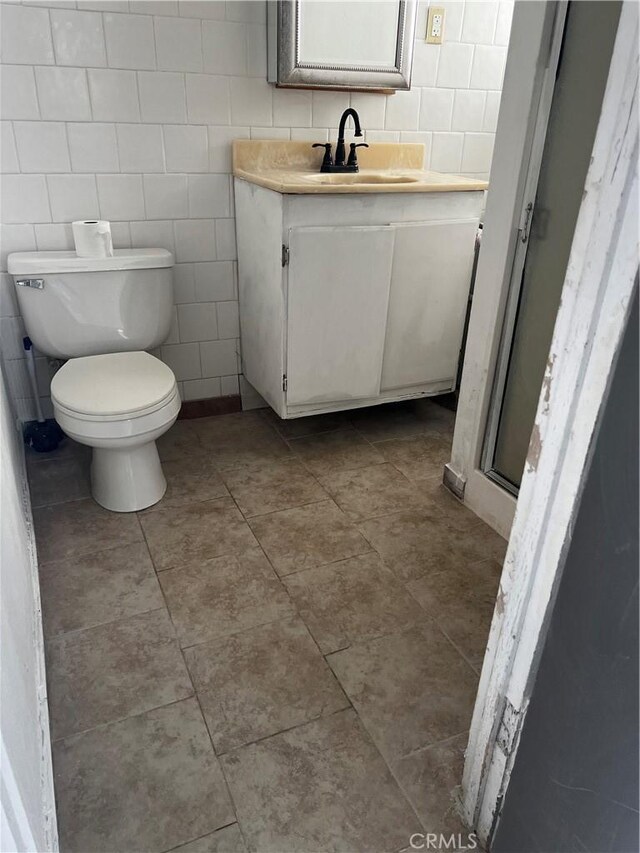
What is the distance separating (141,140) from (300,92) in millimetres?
610

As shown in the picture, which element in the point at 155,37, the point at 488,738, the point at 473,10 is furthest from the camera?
the point at 473,10

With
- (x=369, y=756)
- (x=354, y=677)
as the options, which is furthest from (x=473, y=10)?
(x=369, y=756)

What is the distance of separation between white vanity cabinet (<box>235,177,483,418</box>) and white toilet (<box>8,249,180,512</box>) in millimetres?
371

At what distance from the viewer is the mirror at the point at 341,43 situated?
212cm

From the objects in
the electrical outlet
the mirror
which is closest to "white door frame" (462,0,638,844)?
the mirror

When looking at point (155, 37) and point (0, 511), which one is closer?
point (0, 511)

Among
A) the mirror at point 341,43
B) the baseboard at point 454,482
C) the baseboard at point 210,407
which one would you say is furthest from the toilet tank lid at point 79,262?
the baseboard at point 454,482

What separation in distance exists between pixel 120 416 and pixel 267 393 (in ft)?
2.33

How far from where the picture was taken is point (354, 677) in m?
1.44

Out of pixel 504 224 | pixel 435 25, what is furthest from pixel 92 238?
pixel 435 25

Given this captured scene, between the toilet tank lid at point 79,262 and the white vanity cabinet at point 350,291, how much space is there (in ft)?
1.16

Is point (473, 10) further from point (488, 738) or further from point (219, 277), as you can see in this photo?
point (488, 738)

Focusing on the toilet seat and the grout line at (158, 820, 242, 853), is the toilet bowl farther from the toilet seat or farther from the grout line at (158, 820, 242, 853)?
the grout line at (158, 820, 242, 853)

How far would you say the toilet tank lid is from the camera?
199cm
